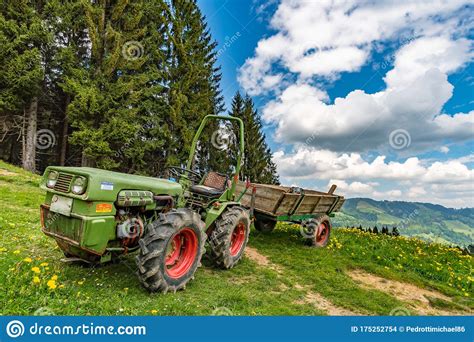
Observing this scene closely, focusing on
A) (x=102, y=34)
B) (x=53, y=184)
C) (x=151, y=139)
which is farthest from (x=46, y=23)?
(x=53, y=184)

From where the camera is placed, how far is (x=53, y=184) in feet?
12.6

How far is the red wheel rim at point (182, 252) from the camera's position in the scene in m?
4.39

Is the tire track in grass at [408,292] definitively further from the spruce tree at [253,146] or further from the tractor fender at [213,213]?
the spruce tree at [253,146]

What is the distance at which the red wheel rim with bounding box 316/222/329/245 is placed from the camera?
8603 millimetres

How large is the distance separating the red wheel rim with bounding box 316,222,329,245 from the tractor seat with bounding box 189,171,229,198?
3.59 metres

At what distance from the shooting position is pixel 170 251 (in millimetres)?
4457

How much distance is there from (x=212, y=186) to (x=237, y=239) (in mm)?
1272

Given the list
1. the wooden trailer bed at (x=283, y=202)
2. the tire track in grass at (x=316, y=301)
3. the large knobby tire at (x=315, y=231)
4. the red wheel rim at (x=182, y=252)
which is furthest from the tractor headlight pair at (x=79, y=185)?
the large knobby tire at (x=315, y=231)


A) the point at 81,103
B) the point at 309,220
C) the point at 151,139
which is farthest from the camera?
the point at 151,139

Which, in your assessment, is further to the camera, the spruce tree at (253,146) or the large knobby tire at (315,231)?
the spruce tree at (253,146)

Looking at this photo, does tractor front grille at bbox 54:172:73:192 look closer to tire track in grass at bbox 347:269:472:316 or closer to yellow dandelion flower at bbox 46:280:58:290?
yellow dandelion flower at bbox 46:280:58:290

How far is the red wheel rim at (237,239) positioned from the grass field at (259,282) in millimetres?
323

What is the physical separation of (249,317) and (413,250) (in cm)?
769

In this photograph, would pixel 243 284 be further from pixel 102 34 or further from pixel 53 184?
pixel 102 34
